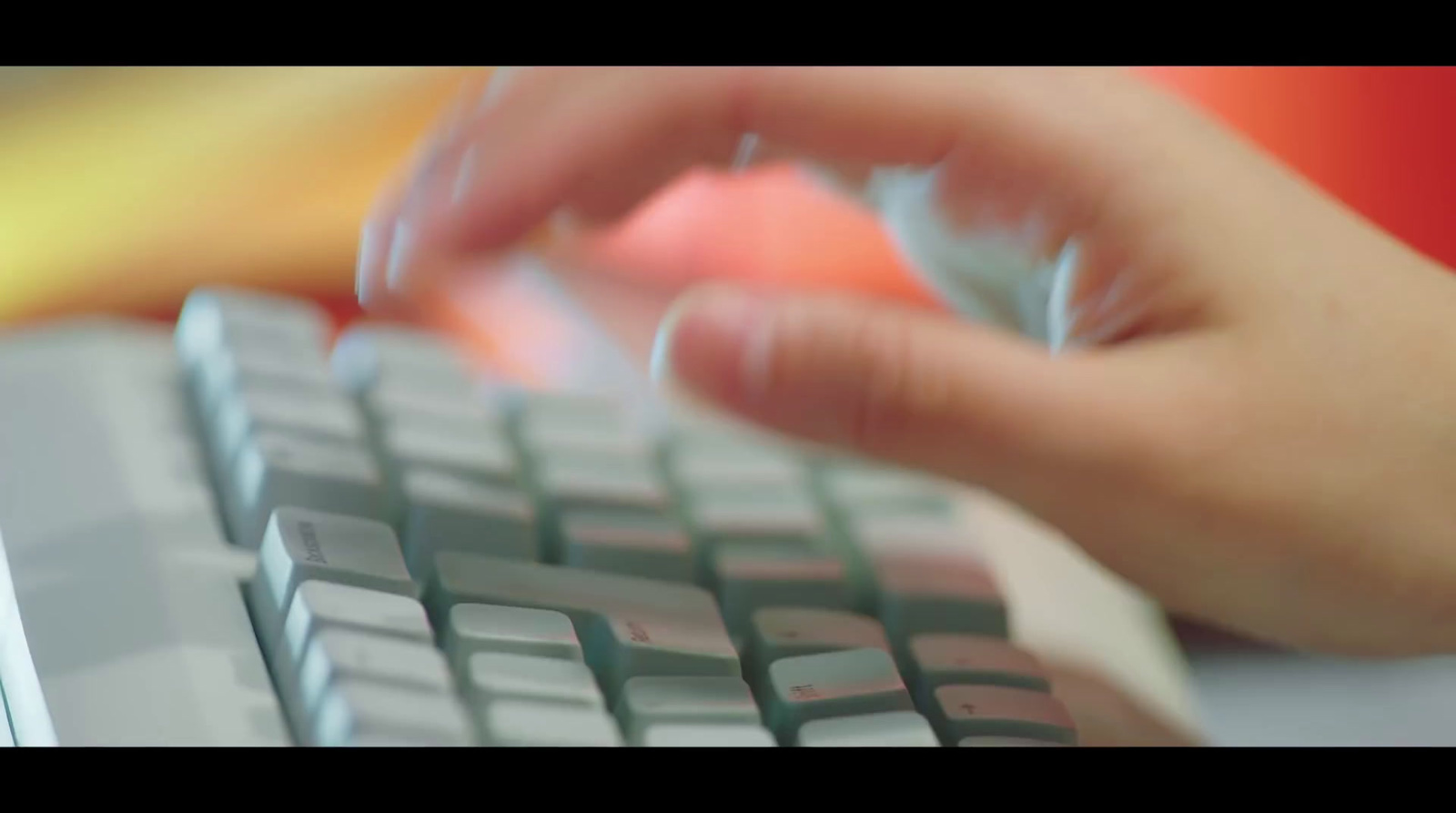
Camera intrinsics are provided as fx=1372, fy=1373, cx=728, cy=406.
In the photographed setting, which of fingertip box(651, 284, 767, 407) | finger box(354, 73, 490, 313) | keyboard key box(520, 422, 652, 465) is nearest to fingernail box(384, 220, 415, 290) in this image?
finger box(354, 73, 490, 313)

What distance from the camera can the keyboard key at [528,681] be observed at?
1.01 feet

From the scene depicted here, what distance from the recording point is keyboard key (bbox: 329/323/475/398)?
439mm

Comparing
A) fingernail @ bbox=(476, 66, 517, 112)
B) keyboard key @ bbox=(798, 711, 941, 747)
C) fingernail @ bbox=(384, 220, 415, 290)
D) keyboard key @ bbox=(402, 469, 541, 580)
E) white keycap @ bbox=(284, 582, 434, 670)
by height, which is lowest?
keyboard key @ bbox=(798, 711, 941, 747)

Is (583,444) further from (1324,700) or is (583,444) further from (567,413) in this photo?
(1324,700)

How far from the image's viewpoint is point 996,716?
350 millimetres

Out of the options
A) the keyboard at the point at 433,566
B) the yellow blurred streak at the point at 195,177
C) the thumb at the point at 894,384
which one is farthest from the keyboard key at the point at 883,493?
the yellow blurred streak at the point at 195,177

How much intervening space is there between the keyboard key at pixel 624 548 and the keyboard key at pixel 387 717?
0.09 metres

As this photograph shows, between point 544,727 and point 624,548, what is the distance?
0.10 metres

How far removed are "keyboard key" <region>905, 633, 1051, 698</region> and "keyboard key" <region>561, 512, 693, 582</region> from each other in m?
0.07

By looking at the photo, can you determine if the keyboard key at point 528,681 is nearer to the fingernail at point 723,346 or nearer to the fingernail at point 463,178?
the fingernail at point 723,346

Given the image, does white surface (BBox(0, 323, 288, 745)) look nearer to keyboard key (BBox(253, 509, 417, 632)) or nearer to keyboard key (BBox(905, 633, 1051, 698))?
keyboard key (BBox(253, 509, 417, 632))

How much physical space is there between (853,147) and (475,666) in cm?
23

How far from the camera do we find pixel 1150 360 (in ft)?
1.21
